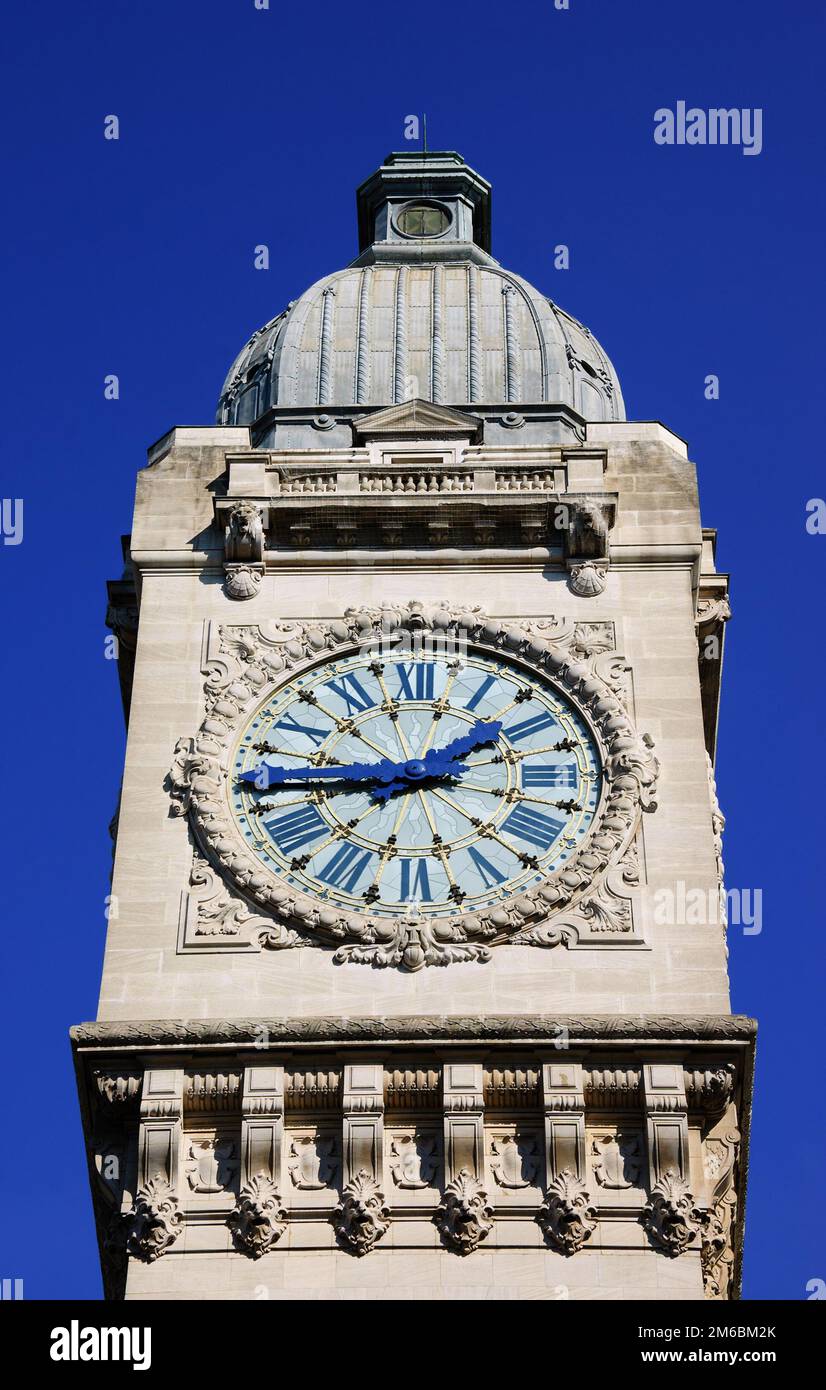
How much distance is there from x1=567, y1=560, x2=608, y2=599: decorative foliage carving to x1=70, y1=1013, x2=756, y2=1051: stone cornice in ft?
22.2

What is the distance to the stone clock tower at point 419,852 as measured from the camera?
31.9 meters

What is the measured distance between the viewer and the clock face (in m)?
34.9

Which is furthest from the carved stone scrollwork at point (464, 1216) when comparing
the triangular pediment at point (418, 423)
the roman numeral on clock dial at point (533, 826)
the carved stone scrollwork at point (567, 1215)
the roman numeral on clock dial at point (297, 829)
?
the triangular pediment at point (418, 423)

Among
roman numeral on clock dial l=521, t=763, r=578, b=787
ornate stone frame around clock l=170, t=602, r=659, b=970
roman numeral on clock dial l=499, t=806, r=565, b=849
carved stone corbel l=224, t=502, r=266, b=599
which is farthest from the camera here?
carved stone corbel l=224, t=502, r=266, b=599

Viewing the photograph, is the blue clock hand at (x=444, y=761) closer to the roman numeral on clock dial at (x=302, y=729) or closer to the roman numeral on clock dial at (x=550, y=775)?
the roman numeral on clock dial at (x=550, y=775)

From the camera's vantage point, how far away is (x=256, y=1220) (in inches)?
1247

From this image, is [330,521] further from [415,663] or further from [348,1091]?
[348,1091]

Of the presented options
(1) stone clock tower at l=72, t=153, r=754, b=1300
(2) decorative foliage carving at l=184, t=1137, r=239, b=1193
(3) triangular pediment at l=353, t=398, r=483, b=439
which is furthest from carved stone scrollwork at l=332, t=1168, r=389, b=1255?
(3) triangular pediment at l=353, t=398, r=483, b=439

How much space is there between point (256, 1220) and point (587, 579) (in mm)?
9528

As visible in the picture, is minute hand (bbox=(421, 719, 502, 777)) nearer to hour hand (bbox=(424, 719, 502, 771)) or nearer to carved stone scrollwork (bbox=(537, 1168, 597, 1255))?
hour hand (bbox=(424, 719, 502, 771))

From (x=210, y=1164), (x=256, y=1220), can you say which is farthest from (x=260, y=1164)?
(x=256, y=1220)
